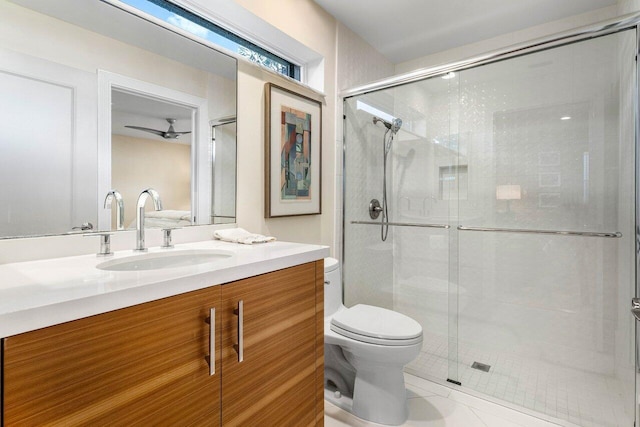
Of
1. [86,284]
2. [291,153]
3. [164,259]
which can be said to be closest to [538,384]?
[291,153]

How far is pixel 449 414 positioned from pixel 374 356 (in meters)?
0.58

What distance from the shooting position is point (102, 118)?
1264 mm

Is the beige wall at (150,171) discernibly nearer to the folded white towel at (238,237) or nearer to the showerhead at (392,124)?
the folded white towel at (238,237)

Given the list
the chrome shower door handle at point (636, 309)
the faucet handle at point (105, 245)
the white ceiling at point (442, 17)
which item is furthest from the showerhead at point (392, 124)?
the faucet handle at point (105, 245)

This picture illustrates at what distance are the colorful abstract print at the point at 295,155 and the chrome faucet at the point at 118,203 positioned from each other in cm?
89

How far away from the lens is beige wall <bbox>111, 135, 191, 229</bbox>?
132cm

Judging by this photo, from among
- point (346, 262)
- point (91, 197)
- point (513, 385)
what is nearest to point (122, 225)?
point (91, 197)

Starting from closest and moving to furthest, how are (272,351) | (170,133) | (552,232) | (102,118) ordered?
(272,351), (102,118), (170,133), (552,232)

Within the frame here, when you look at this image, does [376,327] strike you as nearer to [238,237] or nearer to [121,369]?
[238,237]

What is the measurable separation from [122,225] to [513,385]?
2.23 m

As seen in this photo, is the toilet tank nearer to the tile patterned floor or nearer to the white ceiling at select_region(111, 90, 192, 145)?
the tile patterned floor

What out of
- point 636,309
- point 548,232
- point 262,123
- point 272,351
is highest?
point 262,123

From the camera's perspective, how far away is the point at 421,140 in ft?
7.93

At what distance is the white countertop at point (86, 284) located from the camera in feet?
2.03
